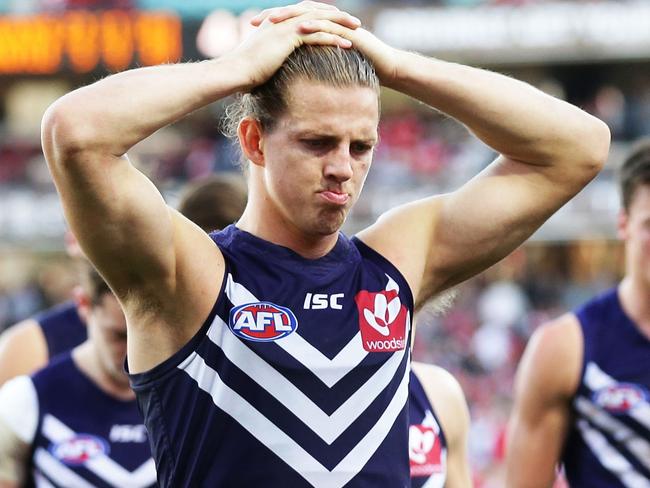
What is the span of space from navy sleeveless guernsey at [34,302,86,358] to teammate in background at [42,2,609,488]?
8.13 ft

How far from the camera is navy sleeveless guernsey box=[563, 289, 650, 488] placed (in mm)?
4816

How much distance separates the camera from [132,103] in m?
3.11

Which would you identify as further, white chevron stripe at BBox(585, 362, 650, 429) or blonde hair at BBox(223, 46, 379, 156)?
white chevron stripe at BBox(585, 362, 650, 429)

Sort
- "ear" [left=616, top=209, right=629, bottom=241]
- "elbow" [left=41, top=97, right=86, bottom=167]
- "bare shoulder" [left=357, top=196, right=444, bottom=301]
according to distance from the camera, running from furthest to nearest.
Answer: "ear" [left=616, top=209, right=629, bottom=241] → "bare shoulder" [left=357, top=196, right=444, bottom=301] → "elbow" [left=41, top=97, right=86, bottom=167]

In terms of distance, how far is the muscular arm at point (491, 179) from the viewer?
3512 millimetres

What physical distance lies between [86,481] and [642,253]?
7.13ft

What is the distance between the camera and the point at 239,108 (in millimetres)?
3525

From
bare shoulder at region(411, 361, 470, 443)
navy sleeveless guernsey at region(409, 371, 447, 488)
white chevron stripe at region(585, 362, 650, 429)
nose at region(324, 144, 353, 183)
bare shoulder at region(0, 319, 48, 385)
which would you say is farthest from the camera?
bare shoulder at region(0, 319, 48, 385)

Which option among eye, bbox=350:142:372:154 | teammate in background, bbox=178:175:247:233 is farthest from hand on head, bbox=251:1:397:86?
teammate in background, bbox=178:175:247:233

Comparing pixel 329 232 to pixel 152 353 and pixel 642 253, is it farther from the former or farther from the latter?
pixel 642 253

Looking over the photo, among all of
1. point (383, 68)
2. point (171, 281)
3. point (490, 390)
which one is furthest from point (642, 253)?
point (490, 390)

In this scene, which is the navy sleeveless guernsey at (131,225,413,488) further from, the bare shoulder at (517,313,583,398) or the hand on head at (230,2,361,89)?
the bare shoulder at (517,313,583,398)

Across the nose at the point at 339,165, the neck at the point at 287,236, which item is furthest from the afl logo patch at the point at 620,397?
the nose at the point at 339,165

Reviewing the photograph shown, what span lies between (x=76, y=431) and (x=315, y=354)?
1662 millimetres
